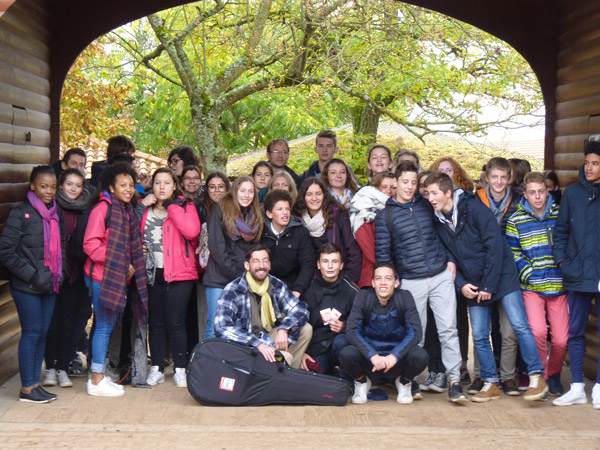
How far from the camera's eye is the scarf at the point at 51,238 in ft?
19.3

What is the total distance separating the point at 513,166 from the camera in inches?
261

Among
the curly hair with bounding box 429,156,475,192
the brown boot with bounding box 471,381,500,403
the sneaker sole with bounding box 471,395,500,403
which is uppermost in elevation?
the curly hair with bounding box 429,156,475,192

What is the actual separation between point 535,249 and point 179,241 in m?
2.90

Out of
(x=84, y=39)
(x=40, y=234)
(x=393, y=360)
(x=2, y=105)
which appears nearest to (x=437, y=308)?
(x=393, y=360)

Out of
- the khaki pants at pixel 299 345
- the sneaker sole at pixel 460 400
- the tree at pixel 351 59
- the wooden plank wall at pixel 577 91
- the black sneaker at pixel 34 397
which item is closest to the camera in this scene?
the black sneaker at pixel 34 397

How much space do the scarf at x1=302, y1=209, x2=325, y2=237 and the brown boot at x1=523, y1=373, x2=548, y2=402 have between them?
2.07 meters

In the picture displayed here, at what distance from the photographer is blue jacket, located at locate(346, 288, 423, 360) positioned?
602 cm

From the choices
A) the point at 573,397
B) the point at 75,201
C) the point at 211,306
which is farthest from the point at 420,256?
the point at 75,201

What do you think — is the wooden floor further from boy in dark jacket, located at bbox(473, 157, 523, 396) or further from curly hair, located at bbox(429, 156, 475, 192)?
curly hair, located at bbox(429, 156, 475, 192)

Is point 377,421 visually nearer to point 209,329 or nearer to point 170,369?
point 209,329

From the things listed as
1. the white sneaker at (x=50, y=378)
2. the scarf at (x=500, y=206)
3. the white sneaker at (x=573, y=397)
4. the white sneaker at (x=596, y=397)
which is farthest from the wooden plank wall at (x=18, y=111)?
the white sneaker at (x=596, y=397)

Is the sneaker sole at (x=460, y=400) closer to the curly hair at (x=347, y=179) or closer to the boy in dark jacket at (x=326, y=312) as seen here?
the boy in dark jacket at (x=326, y=312)

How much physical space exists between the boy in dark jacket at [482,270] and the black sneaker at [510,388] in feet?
0.48

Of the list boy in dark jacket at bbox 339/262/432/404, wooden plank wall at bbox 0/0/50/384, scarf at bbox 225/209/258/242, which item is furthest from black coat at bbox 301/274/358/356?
wooden plank wall at bbox 0/0/50/384
